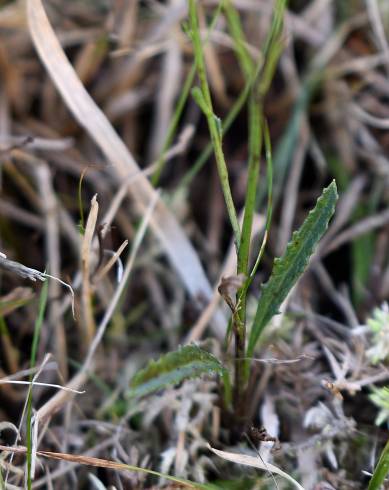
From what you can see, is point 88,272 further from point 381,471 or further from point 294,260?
point 381,471

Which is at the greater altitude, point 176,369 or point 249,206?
point 249,206

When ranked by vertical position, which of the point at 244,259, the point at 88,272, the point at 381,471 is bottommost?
the point at 381,471

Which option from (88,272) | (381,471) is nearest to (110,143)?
(88,272)

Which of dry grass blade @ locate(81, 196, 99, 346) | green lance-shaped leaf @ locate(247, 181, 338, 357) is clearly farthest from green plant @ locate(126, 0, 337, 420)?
dry grass blade @ locate(81, 196, 99, 346)

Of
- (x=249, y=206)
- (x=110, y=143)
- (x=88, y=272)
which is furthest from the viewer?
(x=110, y=143)

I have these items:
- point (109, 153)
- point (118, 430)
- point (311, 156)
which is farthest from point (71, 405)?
point (311, 156)

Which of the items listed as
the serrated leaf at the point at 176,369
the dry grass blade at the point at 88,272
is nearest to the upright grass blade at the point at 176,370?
the serrated leaf at the point at 176,369

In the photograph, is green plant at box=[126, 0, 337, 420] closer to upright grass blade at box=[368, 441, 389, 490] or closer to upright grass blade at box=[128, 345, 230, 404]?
upright grass blade at box=[128, 345, 230, 404]
